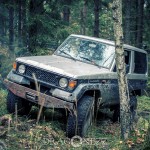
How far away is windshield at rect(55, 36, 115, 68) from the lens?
27.1ft

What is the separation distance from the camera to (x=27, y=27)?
1452 cm

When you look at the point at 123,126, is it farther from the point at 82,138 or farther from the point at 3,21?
the point at 3,21

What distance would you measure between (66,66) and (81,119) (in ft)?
4.14

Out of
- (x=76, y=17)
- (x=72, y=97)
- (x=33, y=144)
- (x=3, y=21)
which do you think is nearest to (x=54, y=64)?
(x=72, y=97)

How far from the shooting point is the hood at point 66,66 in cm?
704

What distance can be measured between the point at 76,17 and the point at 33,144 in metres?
36.4

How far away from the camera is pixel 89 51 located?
8.53 metres

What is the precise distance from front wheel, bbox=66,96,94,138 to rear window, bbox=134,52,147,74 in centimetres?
281

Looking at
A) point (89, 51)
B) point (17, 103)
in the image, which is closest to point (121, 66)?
point (89, 51)

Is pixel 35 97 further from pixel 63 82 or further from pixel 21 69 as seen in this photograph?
pixel 21 69

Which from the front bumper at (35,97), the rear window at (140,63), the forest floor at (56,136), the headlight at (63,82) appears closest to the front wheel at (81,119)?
the forest floor at (56,136)

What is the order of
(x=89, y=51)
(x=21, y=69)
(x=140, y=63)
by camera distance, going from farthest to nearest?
1. (x=140, y=63)
2. (x=89, y=51)
3. (x=21, y=69)

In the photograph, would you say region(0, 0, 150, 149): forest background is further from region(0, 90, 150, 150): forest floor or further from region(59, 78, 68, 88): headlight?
region(59, 78, 68, 88): headlight

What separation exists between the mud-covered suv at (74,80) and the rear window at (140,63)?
0.16m
